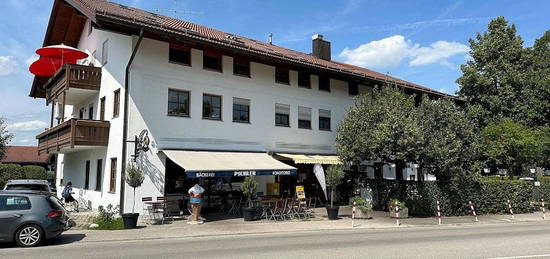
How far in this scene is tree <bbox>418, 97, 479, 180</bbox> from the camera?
63.1 feet

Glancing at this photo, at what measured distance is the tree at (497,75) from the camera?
1192 inches

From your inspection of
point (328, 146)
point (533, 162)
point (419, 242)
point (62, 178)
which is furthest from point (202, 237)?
point (533, 162)

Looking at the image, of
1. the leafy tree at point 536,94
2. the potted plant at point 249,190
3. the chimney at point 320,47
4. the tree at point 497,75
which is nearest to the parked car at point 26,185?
the potted plant at point 249,190

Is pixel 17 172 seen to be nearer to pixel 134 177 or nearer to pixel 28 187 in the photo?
pixel 28 187

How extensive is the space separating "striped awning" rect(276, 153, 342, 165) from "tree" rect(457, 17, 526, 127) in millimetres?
14943

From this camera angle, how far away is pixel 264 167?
18484 millimetres

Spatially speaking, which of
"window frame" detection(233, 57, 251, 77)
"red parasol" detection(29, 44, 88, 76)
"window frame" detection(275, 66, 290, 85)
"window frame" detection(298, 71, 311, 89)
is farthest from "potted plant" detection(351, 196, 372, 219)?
"red parasol" detection(29, 44, 88, 76)

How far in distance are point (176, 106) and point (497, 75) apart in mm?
24354

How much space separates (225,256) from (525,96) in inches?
1146

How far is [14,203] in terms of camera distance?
11188mm

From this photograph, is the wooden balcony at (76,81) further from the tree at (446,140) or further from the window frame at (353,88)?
the tree at (446,140)

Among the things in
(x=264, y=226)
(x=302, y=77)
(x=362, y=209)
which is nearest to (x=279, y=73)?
(x=302, y=77)

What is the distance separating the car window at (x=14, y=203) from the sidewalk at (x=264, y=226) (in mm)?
1980

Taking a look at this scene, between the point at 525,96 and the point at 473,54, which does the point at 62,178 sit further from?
the point at 525,96
